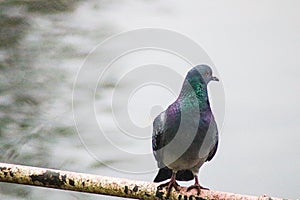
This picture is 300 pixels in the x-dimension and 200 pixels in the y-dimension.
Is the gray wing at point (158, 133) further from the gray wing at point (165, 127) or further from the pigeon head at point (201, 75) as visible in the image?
the pigeon head at point (201, 75)

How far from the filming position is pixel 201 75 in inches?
68.4

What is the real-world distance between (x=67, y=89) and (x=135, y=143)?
843mm

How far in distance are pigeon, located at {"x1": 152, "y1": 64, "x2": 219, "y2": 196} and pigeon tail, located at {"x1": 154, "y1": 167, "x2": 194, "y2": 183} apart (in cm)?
2

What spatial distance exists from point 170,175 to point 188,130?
179 millimetres

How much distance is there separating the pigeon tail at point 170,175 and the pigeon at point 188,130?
0.02 meters

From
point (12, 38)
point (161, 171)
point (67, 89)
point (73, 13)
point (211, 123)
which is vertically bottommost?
point (161, 171)

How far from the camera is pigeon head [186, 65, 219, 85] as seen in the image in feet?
5.69

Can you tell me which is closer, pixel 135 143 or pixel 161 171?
pixel 161 171

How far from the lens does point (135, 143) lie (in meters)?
3.31

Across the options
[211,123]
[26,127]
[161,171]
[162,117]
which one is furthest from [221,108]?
[26,127]

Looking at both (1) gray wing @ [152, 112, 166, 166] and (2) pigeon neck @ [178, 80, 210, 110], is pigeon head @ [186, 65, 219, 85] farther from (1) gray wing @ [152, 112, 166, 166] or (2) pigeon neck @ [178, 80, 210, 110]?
(1) gray wing @ [152, 112, 166, 166]

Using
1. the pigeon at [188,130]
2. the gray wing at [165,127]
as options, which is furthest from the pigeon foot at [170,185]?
the gray wing at [165,127]

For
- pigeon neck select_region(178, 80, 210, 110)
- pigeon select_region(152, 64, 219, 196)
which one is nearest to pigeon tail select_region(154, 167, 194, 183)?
pigeon select_region(152, 64, 219, 196)

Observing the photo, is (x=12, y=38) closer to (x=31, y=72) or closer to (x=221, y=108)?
(x=31, y=72)
